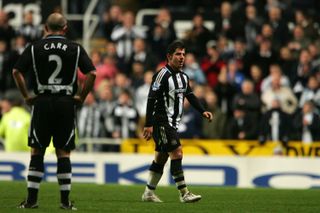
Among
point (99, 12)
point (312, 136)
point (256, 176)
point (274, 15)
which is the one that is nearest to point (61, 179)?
point (256, 176)

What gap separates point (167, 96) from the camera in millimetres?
13172

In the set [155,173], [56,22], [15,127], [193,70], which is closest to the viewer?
[56,22]

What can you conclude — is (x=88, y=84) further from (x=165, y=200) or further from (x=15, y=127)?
(x=15, y=127)

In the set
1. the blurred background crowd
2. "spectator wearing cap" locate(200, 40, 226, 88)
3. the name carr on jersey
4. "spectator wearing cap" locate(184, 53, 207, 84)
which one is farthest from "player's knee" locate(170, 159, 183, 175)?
"spectator wearing cap" locate(200, 40, 226, 88)

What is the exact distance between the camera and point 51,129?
11688 millimetres

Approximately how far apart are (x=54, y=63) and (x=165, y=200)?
10.1 feet

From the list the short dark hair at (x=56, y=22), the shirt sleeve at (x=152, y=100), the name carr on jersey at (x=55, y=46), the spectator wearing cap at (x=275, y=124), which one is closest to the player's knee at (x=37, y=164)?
the name carr on jersey at (x=55, y=46)

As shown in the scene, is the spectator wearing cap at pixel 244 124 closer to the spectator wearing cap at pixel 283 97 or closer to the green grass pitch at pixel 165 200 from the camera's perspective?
the spectator wearing cap at pixel 283 97

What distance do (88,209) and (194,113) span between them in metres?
9.31

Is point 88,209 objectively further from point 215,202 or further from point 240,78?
point 240,78

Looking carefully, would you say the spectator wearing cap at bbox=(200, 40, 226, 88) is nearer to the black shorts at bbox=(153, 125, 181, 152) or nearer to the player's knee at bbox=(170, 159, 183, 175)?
the black shorts at bbox=(153, 125, 181, 152)

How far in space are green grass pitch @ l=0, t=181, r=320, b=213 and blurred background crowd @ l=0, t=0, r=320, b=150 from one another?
4442mm

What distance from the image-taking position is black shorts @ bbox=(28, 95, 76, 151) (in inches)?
456

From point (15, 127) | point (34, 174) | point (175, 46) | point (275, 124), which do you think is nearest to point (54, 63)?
point (34, 174)
